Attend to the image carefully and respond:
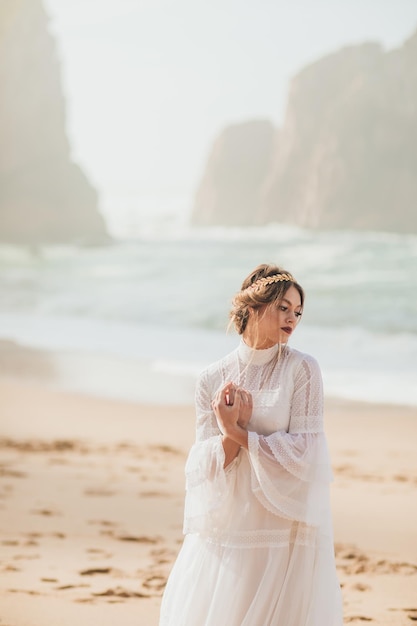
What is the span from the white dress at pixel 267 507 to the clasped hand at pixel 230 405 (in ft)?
0.16

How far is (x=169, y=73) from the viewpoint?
15164 mm

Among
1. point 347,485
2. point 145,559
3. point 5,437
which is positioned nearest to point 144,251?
point 5,437

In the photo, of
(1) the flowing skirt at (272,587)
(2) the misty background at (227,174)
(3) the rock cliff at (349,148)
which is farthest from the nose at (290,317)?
(3) the rock cliff at (349,148)

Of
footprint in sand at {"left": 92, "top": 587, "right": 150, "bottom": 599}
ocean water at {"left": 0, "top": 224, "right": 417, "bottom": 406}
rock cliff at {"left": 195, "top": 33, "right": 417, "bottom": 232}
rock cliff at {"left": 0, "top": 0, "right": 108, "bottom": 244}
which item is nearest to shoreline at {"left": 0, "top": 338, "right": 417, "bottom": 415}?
ocean water at {"left": 0, "top": 224, "right": 417, "bottom": 406}

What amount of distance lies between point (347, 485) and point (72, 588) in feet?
6.98

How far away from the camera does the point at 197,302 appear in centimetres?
1456

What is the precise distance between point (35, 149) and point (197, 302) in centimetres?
886

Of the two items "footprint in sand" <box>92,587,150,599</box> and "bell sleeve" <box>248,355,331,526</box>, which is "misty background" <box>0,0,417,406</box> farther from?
"bell sleeve" <box>248,355,331,526</box>

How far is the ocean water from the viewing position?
901 cm

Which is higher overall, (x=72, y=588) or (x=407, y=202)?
(x=407, y=202)

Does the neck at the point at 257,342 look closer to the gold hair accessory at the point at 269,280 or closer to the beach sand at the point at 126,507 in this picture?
the gold hair accessory at the point at 269,280

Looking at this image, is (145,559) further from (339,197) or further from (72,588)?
(339,197)

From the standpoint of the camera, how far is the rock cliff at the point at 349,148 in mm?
14328

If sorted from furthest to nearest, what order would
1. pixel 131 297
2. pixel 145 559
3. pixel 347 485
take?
1. pixel 131 297
2. pixel 347 485
3. pixel 145 559
